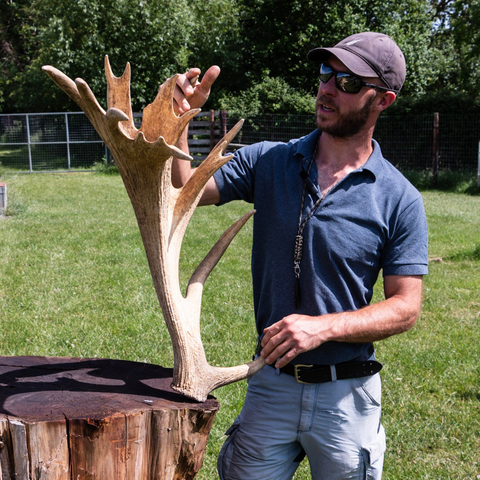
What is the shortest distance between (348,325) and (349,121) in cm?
79

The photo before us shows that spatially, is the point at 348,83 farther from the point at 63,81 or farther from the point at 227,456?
the point at 227,456

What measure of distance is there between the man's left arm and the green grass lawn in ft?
5.81

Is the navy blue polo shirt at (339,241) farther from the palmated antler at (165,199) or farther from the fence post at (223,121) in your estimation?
the fence post at (223,121)

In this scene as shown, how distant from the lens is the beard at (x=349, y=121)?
7.64 feet

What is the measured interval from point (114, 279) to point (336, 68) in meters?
5.33

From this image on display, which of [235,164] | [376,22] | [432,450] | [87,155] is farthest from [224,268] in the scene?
[376,22]

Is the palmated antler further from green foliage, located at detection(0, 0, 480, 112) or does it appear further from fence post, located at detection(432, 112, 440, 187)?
green foliage, located at detection(0, 0, 480, 112)

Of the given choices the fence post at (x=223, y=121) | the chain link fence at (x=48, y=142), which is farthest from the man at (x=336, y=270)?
the chain link fence at (x=48, y=142)

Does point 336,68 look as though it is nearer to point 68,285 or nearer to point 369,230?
point 369,230

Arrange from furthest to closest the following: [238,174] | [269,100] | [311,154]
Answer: [269,100] < [238,174] < [311,154]

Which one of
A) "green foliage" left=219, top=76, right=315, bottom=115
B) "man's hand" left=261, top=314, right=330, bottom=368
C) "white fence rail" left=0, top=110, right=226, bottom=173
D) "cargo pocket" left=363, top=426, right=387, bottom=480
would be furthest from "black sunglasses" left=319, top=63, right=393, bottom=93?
"green foliage" left=219, top=76, right=315, bottom=115

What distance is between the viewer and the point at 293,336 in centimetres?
210

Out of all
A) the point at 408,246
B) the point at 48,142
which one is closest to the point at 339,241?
the point at 408,246

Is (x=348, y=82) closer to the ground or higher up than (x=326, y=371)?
higher up
